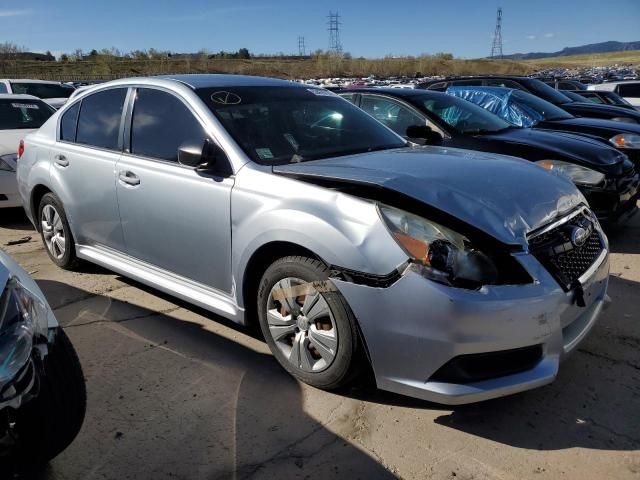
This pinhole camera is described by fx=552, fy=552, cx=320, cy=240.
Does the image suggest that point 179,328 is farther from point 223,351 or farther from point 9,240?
point 9,240

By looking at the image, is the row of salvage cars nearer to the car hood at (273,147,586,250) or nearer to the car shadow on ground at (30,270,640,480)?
the car hood at (273,147,586,250)

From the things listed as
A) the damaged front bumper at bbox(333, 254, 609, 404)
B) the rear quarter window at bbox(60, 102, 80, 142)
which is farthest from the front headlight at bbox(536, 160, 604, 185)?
the rear quarter window at bbox(60, 102, 80, 142)

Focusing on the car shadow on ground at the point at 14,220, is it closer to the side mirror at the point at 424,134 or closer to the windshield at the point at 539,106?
the side mirror at the point at 424,134

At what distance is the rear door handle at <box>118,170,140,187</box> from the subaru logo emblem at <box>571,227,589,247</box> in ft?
8.87

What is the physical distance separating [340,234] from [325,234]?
8cm

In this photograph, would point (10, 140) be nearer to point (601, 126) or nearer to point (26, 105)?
point (26, 105)

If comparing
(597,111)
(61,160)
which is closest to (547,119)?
(597,111)

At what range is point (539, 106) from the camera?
7.57m

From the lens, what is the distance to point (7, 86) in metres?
12.7

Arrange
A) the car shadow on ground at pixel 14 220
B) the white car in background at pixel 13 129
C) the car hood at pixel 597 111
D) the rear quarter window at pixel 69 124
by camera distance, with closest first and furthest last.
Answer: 1. the rear quarter window at pixel 69 124
2. the white car in background at pixel 13 129
3. the car shadow on ground at pixel 14 220
4. the car hood at pixel 597 111

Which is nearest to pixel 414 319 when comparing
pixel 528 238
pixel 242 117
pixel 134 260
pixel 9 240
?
pixel 528 238

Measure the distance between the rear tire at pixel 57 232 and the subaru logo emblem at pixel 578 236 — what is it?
3.80 m

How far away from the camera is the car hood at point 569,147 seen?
17.3 feet

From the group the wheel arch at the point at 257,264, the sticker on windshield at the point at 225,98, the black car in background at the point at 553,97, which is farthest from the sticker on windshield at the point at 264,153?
the black car in background at the point at 553,97
